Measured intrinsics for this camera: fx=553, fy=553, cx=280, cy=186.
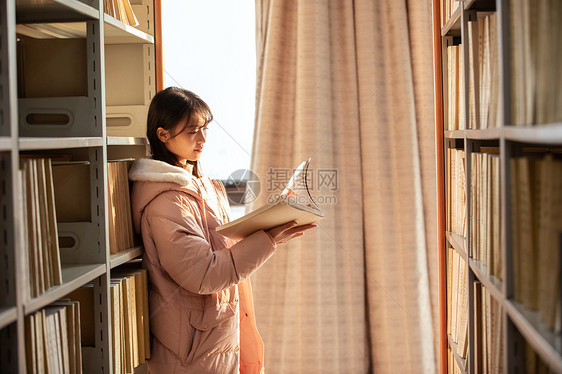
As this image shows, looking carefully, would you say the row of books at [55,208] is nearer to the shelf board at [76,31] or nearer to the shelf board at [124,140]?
the shelf board at [124,140]

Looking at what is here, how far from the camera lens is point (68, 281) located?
127cm

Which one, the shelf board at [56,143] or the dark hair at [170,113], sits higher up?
the dark hair at [170,113]

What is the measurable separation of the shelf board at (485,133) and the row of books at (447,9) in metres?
0.49

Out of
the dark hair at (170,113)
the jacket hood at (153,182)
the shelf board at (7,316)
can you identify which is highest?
the dark hair at (170,113)

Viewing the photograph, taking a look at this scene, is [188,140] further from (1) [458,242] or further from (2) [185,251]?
(1) [458,242]

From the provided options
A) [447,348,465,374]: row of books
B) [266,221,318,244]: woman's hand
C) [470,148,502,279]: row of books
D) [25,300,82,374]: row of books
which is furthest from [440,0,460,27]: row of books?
[25,300,82,374]: row of books

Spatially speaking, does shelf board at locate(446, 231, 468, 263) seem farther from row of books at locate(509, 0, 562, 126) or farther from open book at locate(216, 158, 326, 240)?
row of books at locate(509, 0, 562, 126)

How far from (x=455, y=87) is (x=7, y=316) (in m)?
1.55

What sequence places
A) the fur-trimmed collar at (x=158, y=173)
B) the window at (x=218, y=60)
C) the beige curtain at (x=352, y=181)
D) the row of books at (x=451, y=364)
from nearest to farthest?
the fur-trimmed collar at (x=158, y=173), the row of books at (x=451, y=364), the beige curtain at (x=352, y=181), the window at (x=218, y=60)

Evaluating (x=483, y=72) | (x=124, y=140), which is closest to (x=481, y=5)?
(x=483, y=72)

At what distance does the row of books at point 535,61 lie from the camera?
877 millimetres

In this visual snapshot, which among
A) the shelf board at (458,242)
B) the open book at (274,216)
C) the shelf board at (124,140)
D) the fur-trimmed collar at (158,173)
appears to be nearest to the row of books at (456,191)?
the shelf board at (458,242)

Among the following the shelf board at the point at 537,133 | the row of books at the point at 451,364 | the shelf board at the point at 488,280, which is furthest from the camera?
the row of books at the point at 451,364

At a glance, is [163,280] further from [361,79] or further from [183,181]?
[361,79]
